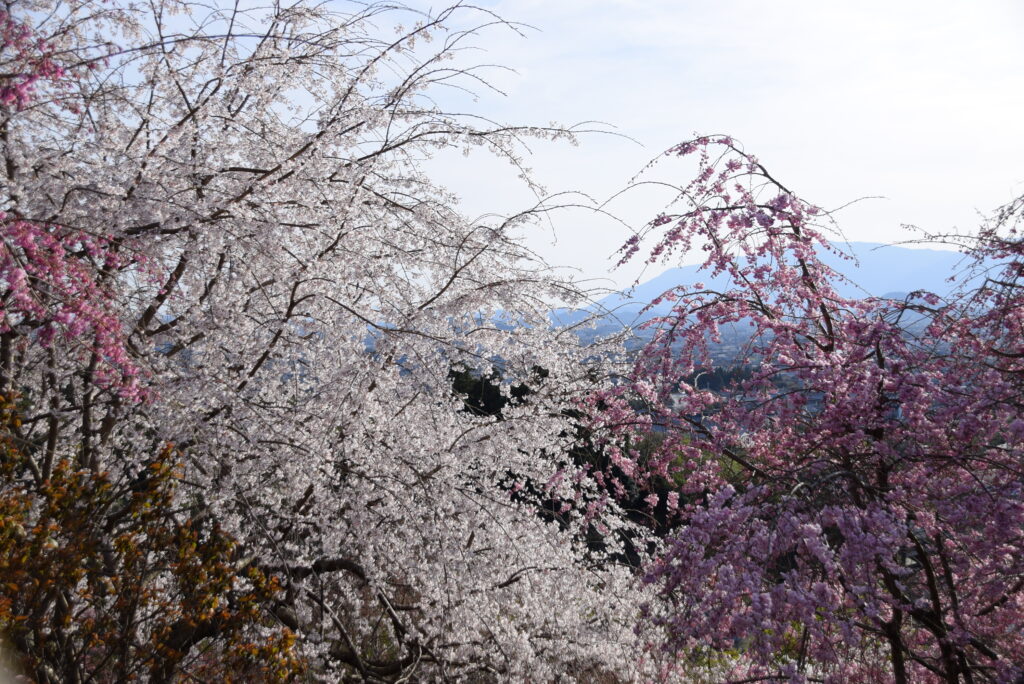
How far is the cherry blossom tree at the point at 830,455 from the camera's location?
2.57m

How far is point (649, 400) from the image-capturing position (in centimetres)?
401

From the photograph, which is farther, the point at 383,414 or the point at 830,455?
the point at 383,414

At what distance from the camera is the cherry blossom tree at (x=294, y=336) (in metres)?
3.37

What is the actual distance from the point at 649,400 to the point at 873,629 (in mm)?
1526

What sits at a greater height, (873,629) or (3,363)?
(3,363)

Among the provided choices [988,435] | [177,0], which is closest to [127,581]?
[177,0]

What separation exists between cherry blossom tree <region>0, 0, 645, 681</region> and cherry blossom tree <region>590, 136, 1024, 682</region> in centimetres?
98

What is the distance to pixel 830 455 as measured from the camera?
11.1 ft

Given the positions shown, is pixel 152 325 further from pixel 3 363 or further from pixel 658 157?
pixel 658 157

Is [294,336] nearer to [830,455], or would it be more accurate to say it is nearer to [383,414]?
[383,414]

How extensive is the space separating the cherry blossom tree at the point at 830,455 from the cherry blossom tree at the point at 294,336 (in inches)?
38.8

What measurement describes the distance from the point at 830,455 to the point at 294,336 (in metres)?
2.94

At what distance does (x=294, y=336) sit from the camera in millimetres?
4148

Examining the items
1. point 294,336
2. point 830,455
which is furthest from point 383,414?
point 830,455
